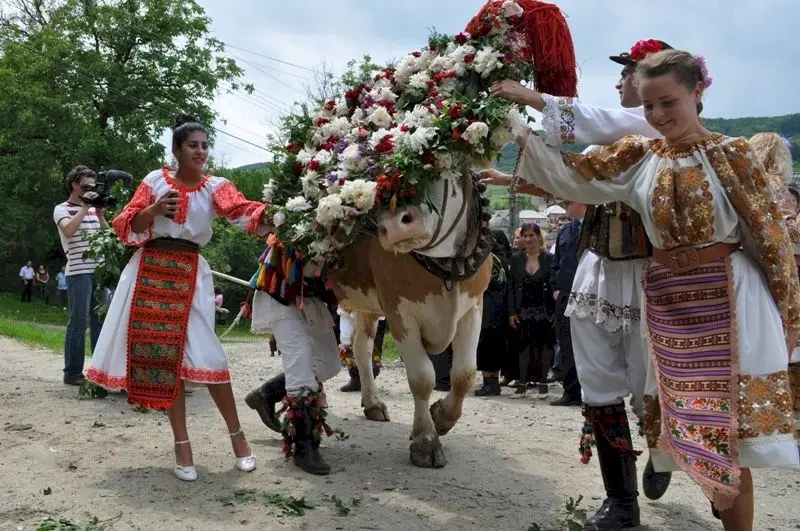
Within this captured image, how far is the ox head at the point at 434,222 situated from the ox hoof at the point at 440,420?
1150 mm

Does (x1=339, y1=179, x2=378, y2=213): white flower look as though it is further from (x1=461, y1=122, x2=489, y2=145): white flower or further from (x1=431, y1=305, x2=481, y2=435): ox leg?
(x1=431, y1=305, x2=481, y2=435): ox leg

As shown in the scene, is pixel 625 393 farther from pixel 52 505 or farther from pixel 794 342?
pixel 52 505

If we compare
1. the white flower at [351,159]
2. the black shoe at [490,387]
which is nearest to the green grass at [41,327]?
the black shoe at [490,387]

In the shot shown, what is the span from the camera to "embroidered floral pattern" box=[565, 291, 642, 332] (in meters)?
3.73

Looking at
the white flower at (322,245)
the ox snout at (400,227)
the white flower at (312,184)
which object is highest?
the white flower at (312,184)

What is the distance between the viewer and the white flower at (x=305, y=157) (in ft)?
15.1

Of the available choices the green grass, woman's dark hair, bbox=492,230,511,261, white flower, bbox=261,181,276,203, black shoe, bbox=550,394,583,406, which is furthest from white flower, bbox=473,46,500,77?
the green grass

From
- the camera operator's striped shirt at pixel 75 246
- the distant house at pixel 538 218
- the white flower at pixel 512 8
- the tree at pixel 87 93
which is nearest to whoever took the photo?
the white flower at pixel 512 8

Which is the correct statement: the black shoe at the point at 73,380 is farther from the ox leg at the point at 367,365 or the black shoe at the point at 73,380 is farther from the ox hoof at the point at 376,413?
the ox hoof at the point at 376,413

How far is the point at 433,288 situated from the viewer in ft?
15.6

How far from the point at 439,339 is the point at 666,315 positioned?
6.30 feet

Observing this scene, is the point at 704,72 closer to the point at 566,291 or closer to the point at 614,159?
the point at 614,159

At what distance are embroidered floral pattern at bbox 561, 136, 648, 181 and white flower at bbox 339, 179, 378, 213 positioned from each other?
102 cm

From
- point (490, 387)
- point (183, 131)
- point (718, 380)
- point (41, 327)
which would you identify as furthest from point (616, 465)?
point (41, 327)
